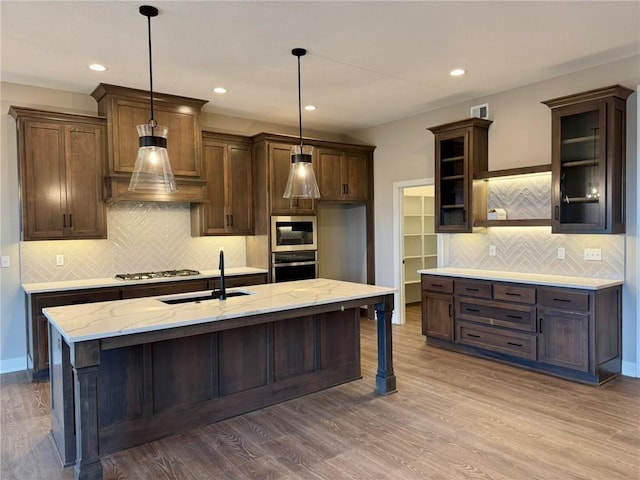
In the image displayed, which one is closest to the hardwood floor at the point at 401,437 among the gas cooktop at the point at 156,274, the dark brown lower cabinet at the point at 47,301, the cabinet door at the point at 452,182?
the dark brown lower cabinet at the point at 47,301

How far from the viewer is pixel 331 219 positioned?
680 centimetres

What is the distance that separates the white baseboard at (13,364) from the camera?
4.38 m

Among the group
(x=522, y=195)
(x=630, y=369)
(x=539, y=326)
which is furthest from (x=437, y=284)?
(x=630, y=369)

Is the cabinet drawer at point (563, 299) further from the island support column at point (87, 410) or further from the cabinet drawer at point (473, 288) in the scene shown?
the island support column at point (87, 410)

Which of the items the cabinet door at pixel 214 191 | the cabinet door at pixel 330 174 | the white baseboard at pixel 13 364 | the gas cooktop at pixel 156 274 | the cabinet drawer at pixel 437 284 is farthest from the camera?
the cabinet door at pixel 330 174

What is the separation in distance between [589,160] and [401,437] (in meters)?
2.97

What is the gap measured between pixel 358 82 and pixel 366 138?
2137mm

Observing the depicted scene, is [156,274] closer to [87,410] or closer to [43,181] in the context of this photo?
[43,181]

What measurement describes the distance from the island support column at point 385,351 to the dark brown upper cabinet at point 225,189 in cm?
252

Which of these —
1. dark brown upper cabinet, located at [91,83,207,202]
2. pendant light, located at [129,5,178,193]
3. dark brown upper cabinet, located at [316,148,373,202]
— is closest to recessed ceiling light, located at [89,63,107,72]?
dark brown upper cabinet, located at [91,83,207,202]

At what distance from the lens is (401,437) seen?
116 inches

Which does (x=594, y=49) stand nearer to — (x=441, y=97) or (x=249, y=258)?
(x=441, y=97)

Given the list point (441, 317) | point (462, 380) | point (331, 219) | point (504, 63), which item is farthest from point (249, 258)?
point (504, 63)

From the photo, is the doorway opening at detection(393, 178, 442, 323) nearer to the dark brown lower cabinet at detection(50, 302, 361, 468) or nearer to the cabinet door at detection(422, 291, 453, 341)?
the cabinet door at detection(422, 291, 453, 341)
